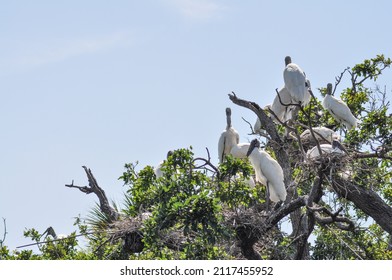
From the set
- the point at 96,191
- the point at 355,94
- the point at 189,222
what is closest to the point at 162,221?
the point at 189,222

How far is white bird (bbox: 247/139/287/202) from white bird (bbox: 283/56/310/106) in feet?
7.50

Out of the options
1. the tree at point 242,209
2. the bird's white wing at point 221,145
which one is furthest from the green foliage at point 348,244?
the bird's white wing at point 221,145

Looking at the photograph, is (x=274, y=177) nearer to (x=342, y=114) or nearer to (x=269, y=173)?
(x=269, y=173)

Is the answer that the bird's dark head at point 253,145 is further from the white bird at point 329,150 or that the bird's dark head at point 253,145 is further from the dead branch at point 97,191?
the dead branch at point 97,191

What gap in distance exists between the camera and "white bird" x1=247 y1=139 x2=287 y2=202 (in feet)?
40.8

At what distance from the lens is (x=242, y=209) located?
10.8 metres

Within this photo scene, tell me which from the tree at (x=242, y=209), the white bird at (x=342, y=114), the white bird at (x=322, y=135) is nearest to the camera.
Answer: the tree at (x=242, y=209)

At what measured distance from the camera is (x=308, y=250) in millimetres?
12930

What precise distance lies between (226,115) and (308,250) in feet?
13.3

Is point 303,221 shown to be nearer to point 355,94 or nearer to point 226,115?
point 355,94

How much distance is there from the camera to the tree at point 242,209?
32.4 ft

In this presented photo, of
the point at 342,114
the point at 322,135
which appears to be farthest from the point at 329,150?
the point at 342,114

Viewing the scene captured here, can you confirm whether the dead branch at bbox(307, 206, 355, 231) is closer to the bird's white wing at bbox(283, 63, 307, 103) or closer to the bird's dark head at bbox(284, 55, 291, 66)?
the bird's white wing at bbox(283, 63, 307, 103)

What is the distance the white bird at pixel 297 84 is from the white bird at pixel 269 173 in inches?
90.0
